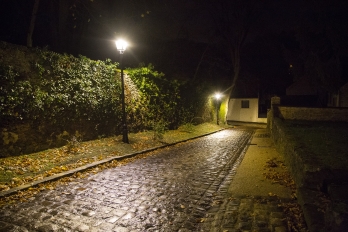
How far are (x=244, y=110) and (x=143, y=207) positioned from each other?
37658mm

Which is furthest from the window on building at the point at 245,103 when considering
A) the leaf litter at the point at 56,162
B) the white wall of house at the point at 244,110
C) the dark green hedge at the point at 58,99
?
the leaf litter at the point at 56,162

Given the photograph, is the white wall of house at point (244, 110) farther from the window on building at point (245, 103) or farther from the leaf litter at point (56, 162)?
the leaf litter at point (56, 162)

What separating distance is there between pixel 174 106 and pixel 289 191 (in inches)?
548

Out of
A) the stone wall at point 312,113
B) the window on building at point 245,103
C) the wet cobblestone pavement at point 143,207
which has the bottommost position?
the wet cobblestone pavement at point 143,207

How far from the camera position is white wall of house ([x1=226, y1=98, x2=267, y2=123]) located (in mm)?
38656

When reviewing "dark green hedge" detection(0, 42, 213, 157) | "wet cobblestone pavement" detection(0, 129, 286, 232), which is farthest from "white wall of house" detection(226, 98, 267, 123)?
"wet cobblestone pavement" detection(0, 129, 286, 232)

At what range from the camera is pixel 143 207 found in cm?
447

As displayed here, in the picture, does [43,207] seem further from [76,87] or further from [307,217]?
[76,87]

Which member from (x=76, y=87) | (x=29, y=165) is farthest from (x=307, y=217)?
(x=76, y=87)

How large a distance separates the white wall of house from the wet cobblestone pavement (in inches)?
1353

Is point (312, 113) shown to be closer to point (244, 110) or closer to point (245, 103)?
point (244, 110)

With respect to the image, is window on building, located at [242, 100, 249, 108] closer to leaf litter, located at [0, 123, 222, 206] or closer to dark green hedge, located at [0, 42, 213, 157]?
dark green hedge, located at [0, 42, 213, 157]

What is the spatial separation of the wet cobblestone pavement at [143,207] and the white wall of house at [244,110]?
1353 inches

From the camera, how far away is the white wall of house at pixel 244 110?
38.7 meters
